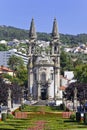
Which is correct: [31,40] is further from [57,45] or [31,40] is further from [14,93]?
[14,93]

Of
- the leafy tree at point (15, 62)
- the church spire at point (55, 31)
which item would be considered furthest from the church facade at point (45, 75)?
the leafy tree at point (15, 62)

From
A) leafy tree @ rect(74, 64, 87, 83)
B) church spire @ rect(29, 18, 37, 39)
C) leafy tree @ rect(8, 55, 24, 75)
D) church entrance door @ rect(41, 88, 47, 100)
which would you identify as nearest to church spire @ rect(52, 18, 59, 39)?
church spire @ rect(29, 18, 37, 39)

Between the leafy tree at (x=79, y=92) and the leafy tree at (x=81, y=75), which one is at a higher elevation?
the leafy tree at (x=81, y=75)

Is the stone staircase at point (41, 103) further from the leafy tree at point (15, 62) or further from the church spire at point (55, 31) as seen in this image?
the leafy tree at point (15, 62)

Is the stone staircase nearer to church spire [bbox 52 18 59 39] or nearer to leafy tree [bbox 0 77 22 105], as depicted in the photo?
leafy tree [bbox 0 77 22 105]

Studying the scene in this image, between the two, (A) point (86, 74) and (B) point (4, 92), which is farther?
(A) point (86, 74)

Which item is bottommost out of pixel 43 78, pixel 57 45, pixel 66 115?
pixel 66 115

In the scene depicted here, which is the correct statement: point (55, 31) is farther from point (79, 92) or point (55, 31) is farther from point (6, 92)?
point (6, 92)

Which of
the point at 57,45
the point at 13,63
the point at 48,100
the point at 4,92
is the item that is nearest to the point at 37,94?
the point at 48,100


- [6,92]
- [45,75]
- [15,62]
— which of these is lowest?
[6,92]

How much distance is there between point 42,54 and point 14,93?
75.6 feet

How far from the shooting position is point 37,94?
115 metres

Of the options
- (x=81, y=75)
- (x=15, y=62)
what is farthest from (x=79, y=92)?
(x=15, y=62)

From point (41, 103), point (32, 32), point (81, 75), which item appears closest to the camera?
point (41, 103)
